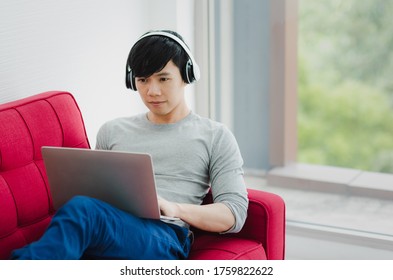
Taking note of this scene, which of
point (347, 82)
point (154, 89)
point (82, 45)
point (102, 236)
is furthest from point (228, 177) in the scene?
point (347, 82)

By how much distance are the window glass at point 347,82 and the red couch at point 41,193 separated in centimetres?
105

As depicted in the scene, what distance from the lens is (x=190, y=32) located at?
2980mm

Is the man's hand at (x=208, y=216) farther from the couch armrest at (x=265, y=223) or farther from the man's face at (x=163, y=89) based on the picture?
the man's face at (x=163, y=89)

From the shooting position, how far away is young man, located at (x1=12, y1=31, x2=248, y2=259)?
71.1 inches

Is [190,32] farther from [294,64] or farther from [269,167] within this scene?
[269,167]

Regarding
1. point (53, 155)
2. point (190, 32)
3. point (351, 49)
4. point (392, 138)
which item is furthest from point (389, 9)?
point (53, 155)

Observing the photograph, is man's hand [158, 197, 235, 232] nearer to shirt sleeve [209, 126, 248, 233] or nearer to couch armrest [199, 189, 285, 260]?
shirt sleeve [209, 126, 248, 233]

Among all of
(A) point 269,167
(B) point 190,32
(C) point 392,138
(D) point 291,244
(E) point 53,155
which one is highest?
(B) point 190,32

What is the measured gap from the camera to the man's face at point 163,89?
1.99 metres

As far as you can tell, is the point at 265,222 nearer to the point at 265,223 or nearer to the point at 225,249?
the point at 265,223

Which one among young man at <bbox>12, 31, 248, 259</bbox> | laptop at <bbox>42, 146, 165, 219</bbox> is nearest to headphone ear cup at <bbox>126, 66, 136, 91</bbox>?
young man at <bbox>12, 31, 248, 259</bbox>

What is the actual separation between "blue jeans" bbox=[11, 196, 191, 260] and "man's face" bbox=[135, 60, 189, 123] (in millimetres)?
→ 394

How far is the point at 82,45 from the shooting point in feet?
8.12
